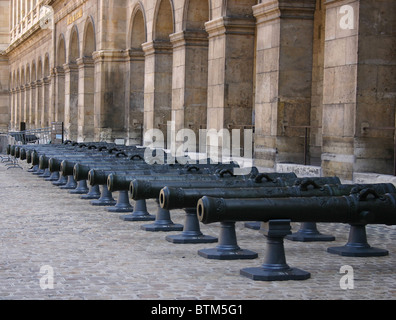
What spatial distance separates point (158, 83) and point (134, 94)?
133 inches

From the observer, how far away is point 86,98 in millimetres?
34062

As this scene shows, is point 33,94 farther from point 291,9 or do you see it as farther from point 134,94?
point 291,9

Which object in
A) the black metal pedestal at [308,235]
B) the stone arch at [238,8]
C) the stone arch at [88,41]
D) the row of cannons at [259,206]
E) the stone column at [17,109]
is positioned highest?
the stone arch at [88,41]

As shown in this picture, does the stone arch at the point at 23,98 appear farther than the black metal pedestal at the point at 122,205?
Yes

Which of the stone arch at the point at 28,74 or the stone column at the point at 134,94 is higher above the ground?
the stone arch at the point at 28,74

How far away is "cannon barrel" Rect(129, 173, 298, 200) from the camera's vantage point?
10578 millimetres

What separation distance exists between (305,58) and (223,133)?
341 cm

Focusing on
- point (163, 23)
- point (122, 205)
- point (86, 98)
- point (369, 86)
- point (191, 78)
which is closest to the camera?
point (369, 86)

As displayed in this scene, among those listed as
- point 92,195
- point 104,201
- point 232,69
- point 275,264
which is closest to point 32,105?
point 232,69

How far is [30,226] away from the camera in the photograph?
12367 mm

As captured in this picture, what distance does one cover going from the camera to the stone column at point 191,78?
22344 mm

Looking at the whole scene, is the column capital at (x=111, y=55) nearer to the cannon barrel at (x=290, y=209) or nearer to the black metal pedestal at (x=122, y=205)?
the black metal pedestal at (x=122, y=205)

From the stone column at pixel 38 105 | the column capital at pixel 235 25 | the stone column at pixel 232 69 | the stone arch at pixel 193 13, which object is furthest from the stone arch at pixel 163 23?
the stone column at pixel 38 105

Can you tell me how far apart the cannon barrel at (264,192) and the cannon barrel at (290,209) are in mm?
342
